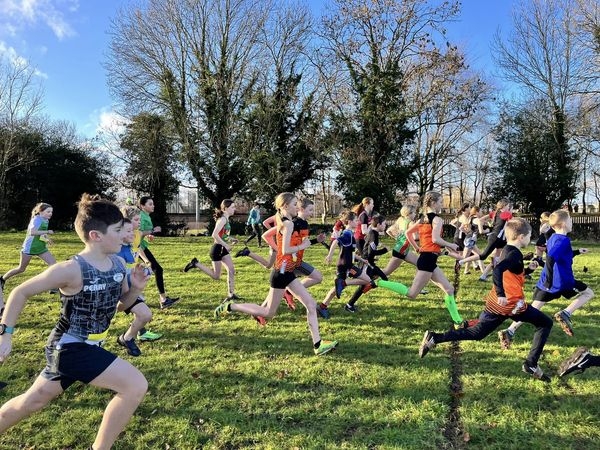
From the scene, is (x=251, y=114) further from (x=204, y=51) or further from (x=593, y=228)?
(x=593, y=228)

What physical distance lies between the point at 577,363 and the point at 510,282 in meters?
1.01

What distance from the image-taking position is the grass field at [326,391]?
3.68 metres

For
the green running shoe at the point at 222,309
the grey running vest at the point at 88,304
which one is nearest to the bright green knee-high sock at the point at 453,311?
the green running shoe at the point at 222,309

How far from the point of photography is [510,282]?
4758 millimetres

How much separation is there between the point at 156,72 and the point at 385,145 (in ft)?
46.6

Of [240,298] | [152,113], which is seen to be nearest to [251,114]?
[152,113]

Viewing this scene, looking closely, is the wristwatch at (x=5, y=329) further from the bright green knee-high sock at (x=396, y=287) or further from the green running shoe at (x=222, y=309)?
the bright green knee-high sock at (x=396, y=287)

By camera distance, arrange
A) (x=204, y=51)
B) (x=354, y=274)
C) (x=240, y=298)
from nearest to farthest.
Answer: (x=354, y=274), (x=240, y=298), (x=204, y=51)

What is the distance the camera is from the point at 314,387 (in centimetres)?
462

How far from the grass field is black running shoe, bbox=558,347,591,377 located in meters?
0.10

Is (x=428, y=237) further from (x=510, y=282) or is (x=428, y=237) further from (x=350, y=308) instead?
(x=510, y=282)

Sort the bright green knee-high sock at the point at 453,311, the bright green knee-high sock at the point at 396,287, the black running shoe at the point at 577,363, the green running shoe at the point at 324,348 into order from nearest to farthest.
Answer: the black running shoe at the point at 577,363
the green running shoe at the point at 324,348
the bright green knee-high sock at the point at 453,311
the bright green knee-high sock at the point at 396,287

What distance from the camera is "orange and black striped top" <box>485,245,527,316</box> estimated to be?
468cm

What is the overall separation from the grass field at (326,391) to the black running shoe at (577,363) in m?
0.10
